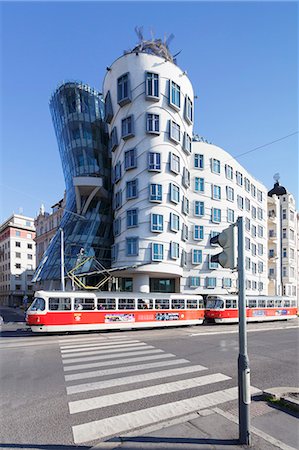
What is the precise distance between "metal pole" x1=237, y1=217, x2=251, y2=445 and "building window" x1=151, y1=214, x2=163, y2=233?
26796mm

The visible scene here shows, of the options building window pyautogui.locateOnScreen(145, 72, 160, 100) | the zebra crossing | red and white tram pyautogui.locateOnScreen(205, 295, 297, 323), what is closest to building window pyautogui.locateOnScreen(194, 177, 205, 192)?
building window pyautogui.locateOnScreen(145, 72, 160, 100)

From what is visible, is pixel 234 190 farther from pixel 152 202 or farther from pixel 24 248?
pixel 24 248

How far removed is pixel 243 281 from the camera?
4.76 metres

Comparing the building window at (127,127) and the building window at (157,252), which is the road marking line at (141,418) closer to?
the building window at (157,252)

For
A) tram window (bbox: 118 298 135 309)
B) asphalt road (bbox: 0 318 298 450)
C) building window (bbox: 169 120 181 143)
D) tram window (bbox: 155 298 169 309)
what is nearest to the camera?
asphalt road (bbox: 0 318 298 450)

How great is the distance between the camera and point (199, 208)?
39688 mm

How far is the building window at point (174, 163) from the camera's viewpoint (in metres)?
33.2

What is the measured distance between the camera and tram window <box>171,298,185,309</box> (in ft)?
80.1

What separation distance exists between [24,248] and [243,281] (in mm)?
91130

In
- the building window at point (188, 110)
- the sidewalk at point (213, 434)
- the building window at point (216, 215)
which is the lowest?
the sidewalk at point (213, 434)

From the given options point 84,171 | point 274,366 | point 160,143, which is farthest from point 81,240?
point 274,366

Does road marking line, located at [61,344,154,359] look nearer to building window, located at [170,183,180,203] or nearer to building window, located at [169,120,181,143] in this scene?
building window, located at [170,183,180,203]

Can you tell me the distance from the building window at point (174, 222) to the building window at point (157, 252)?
268 centimetres

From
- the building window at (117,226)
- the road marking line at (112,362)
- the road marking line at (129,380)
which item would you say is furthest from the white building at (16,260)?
the road marking line at (129,380)
